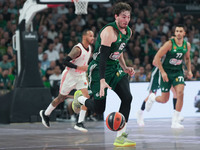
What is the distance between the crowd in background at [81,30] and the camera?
52.2 ft

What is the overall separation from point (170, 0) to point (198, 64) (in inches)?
211

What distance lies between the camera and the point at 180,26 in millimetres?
11148

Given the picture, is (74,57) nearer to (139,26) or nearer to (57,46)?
(57,46)

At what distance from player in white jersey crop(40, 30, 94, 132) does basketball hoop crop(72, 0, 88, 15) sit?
1793 millimetres

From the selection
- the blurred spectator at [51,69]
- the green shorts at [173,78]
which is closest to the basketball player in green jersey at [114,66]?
the green shorts at [173,78]

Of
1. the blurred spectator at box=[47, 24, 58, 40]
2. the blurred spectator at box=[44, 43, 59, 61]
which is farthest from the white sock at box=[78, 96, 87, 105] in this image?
the blurred spectator at box=[47, 24, 58, 40]

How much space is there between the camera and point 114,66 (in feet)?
24.3

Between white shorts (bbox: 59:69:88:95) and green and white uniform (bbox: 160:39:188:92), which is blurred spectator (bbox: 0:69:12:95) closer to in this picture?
white shorts (bbox: 59:69:88:95)

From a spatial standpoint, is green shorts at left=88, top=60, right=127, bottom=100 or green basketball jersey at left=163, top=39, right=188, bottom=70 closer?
green shorts at left=88, top=60, right=127, bottom=100

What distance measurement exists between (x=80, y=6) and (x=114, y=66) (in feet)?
18.9

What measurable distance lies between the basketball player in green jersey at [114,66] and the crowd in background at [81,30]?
7.36 metres

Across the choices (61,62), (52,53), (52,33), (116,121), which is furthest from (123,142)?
(52,33)

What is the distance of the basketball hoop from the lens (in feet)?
41.8

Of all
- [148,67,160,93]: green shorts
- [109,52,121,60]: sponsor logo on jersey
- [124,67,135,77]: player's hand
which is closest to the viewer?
[109,52,121,60]: sponsor logo on jersey
